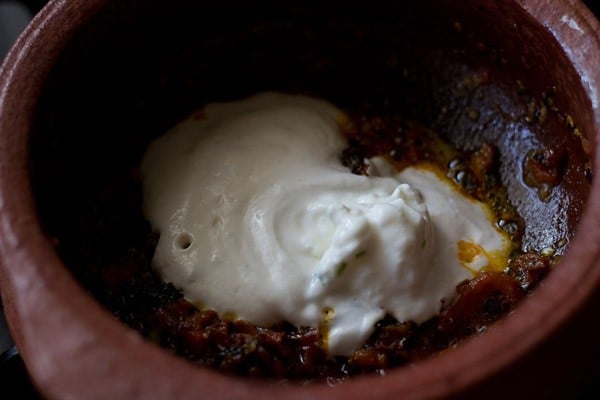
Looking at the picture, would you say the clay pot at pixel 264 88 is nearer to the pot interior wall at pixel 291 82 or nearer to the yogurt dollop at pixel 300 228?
the pot interior wall at pixel 291 82

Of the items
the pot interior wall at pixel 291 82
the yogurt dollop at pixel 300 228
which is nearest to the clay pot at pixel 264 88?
the pot interior wall at pixel 291 82

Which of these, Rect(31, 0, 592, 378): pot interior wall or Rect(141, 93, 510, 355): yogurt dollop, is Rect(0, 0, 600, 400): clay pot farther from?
Rect(141, 93, 510, 355): yogurt dollop

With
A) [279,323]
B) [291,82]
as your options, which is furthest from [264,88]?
[279,323]

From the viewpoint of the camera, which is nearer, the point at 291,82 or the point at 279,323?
the point at 279,323

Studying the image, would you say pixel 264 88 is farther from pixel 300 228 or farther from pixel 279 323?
pixel 279 323

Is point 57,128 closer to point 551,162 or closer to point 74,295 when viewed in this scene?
point 74,295

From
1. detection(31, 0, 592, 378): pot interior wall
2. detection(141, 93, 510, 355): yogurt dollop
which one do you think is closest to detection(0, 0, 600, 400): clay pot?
detection(31, 0, 592, 378): pot interior wall
